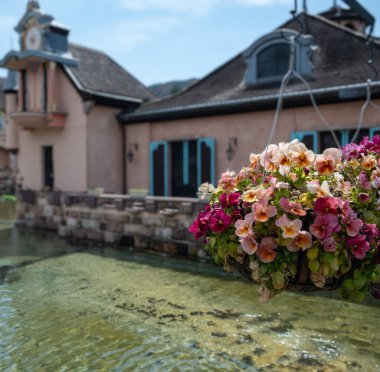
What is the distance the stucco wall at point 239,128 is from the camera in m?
10.2

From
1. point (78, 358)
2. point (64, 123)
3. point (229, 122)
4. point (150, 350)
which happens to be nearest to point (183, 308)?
point (150, 350)

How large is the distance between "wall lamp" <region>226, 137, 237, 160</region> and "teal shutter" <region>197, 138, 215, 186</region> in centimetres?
46

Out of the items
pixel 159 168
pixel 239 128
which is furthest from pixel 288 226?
pixel 159 168

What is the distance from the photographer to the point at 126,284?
785 cm

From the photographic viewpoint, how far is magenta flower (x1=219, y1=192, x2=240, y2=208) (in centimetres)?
276

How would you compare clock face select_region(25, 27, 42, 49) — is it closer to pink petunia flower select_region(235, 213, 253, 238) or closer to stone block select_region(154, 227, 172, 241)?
stone block select_region(154, 227, 172, 241)

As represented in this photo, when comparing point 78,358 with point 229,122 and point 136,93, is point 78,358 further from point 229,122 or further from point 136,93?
point 136,93

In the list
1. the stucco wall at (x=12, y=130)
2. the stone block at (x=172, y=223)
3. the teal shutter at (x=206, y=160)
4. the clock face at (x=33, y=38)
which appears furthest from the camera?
the stucco wall at (x=12, y=130)

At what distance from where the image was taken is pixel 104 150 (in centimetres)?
1431

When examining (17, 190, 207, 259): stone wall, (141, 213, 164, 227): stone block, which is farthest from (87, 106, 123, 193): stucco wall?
(141, 213, 164, 227): stone block

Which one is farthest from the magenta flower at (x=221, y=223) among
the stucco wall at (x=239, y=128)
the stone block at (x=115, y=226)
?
the stone block at (x=115, y=226)

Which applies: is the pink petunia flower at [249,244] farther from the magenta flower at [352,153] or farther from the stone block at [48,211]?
the stone block at [48,211]

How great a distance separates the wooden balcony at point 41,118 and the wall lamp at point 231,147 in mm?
5729

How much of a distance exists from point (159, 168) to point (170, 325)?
8.05 meters
